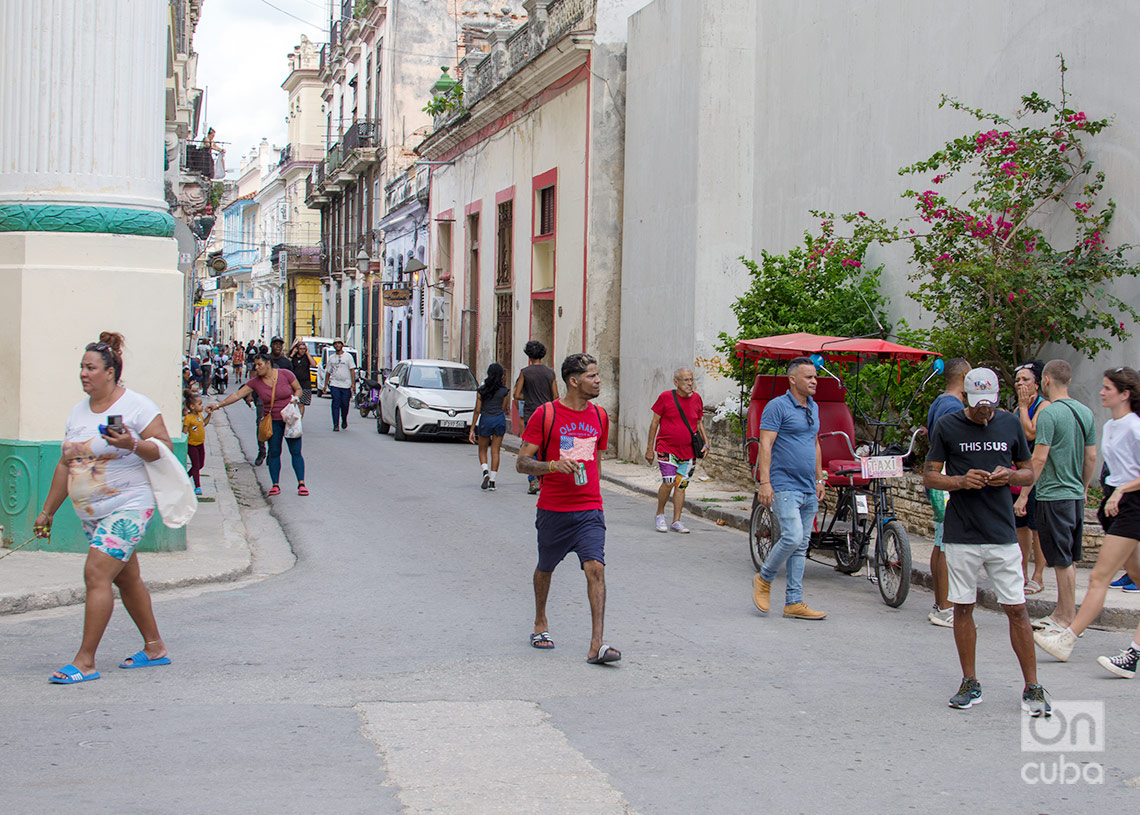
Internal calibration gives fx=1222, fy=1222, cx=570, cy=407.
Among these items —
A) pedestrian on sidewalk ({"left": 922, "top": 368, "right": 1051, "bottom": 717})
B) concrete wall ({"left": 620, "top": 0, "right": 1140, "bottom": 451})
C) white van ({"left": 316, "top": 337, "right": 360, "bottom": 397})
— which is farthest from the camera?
white van ({"left": 316, "top": 337, "right": 360, "bottom": 397})

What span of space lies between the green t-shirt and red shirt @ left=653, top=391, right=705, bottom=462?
4.73 m

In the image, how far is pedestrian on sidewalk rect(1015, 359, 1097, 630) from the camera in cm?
787

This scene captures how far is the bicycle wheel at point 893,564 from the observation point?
8.81m

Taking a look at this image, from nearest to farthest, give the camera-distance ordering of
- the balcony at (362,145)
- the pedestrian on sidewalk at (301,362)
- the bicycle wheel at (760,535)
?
the bicycle wheel at (760,535)
the pedestrian on sidewalk at (301,362)
the balcony at (362,145)

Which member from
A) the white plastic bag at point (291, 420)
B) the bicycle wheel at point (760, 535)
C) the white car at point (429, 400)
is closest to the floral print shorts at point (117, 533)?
the bicycle wheel at point (760, 535)

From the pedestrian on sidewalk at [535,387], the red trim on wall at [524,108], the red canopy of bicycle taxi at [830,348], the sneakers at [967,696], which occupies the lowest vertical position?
the sneakers at [967,696]

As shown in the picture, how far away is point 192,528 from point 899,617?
6515mm

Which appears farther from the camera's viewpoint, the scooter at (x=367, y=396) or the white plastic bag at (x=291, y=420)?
the scooter at (x=367, y=396)

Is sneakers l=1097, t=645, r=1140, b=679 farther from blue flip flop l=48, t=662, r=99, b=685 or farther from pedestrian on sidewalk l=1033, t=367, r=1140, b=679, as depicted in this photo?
blue flip flop l=48, t=662, r=99, b=685

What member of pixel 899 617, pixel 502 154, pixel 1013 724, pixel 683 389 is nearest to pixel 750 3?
pixel 683 389

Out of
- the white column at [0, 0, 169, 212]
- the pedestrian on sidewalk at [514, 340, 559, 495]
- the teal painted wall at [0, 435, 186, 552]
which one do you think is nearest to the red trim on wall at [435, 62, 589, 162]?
the pedestrian on sidewalk at [514, 340, 559, 495]

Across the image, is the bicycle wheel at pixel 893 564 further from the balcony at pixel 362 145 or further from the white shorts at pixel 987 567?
the balcony at pixel 362 145

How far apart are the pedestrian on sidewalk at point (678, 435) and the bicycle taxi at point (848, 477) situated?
1.99 ft

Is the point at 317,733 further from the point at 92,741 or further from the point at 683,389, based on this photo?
the point at 683,389
